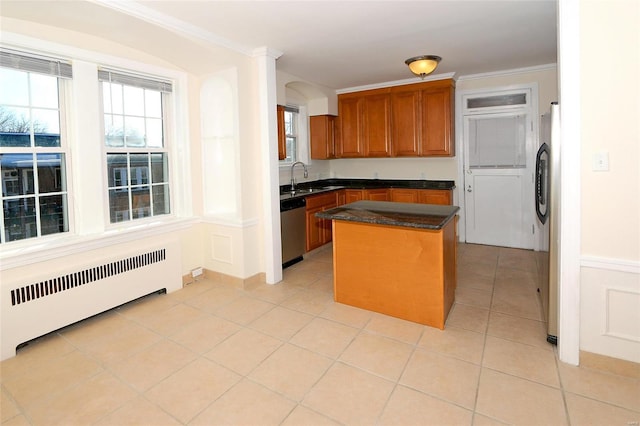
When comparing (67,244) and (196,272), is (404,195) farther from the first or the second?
(67,244)

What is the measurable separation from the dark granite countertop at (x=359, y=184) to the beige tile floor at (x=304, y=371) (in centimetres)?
235

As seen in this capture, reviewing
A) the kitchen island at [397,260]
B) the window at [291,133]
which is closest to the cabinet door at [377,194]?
the window at [291,133]

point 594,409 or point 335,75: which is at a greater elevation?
point 335,75

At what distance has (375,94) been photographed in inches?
227

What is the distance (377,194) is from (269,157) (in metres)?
2.38

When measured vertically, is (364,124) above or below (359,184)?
above

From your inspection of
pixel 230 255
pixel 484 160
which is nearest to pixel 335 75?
pixel 484 160

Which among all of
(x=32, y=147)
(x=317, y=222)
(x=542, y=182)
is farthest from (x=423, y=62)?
(x=32, y=147)

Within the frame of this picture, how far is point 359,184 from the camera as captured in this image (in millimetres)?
6223

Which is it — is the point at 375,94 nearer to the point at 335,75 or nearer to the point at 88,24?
the point at 335,75

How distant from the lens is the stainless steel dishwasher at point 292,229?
450 cm

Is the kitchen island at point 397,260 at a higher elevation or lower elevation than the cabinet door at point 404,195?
lower

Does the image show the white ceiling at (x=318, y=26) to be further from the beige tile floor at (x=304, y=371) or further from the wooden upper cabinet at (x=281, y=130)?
the beige tile floor at (x=304, y=371)

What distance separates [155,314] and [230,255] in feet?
3.17
